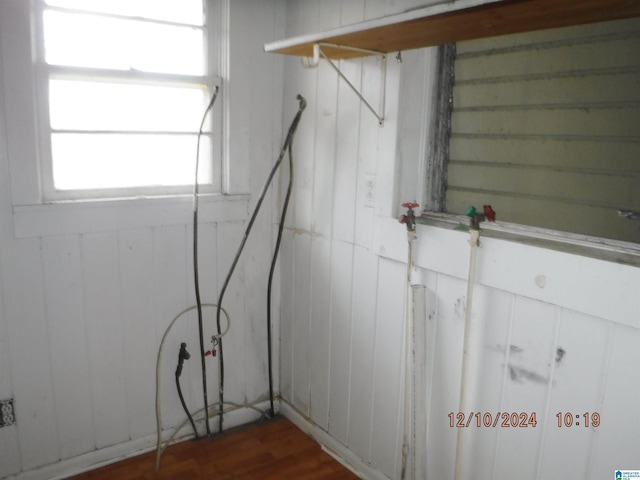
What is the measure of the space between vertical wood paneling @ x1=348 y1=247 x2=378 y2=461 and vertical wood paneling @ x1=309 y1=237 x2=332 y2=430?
188 mm

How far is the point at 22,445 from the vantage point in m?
2.15

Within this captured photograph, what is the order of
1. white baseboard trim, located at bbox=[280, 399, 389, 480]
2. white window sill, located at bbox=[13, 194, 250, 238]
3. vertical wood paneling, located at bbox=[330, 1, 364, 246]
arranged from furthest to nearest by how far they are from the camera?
Result: white baseboard trim, located at bbox=[280, 399, 389, 480] < vertical wood paneling, located at bbox=[330, 1, 364, 246] < white window sill, located at bbox=[13, 194, 250, 238]

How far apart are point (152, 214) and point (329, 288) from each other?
871mm

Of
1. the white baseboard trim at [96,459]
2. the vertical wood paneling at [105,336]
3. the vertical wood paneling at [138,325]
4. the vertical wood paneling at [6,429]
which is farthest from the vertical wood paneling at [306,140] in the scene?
the vertical wood paneling at [6,429]

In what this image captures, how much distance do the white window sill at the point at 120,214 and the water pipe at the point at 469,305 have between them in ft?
4.11

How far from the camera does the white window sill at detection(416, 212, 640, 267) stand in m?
1.45

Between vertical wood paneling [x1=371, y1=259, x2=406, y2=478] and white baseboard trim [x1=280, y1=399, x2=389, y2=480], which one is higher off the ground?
vertical wood paneling [x1=371, y1=259, x2=406, y2=478]

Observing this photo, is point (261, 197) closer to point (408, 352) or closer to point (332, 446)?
point (408, 352)

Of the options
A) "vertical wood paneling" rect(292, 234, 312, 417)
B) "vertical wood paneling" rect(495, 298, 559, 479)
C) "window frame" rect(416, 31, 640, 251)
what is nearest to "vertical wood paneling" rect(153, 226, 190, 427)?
"vertical wood paneling" rect(292, 234, 312, 417)

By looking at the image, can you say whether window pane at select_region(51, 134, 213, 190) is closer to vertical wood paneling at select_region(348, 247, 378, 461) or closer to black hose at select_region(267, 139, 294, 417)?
black hose at select_region(267, 139, 294, 417)

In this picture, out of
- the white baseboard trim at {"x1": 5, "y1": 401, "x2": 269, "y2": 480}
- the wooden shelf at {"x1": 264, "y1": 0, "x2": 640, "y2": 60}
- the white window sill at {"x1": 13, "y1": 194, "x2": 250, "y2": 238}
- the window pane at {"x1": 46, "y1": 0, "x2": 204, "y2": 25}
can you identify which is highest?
the window pane at {"x1": 46, "y1": 0, "x2": 204, "y2": 25}

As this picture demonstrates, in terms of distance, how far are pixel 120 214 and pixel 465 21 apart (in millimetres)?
1587

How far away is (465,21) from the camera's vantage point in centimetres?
138

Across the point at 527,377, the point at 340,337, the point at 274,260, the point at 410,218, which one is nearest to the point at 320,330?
the point at 340,337
